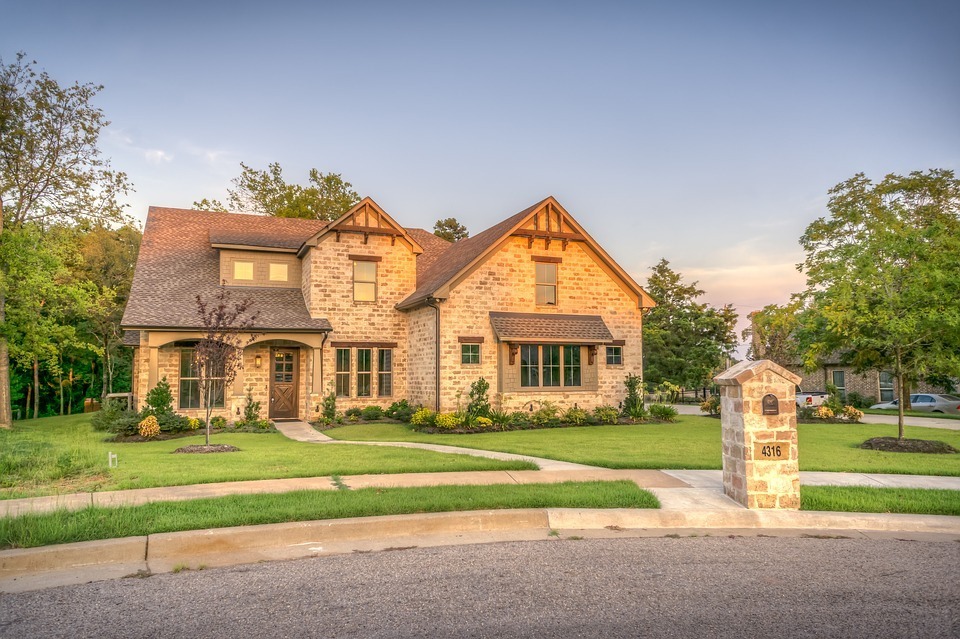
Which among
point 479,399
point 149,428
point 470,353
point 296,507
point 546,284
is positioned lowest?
point 149,428

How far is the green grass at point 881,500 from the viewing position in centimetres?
781

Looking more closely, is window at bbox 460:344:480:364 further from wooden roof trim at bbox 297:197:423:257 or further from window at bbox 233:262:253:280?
window at bbox 233:262:253:280

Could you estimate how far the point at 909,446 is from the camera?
45.9ft

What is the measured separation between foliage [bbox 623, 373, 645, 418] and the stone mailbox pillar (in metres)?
13.7

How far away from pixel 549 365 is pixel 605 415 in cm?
251

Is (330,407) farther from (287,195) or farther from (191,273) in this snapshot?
(287,195)

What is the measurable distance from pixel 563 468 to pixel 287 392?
13206 millimetres

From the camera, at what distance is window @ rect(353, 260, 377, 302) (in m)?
22.0

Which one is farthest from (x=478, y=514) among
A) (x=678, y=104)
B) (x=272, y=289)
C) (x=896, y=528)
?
(x=272, y=289)

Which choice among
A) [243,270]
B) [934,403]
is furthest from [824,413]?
[243,270]

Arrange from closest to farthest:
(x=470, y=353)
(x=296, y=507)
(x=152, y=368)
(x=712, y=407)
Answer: (x=296, y=507)
(x=152, y=368)
(x=470, y=353)
(x=712, y=407)

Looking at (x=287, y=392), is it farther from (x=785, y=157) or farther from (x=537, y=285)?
(x=785, y=157)

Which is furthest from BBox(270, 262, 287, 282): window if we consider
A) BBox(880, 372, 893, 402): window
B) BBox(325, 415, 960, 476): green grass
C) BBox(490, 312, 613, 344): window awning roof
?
BBox(880, 372, 893, 402): window

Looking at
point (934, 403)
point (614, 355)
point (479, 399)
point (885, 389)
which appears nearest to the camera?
point (479, 399)
